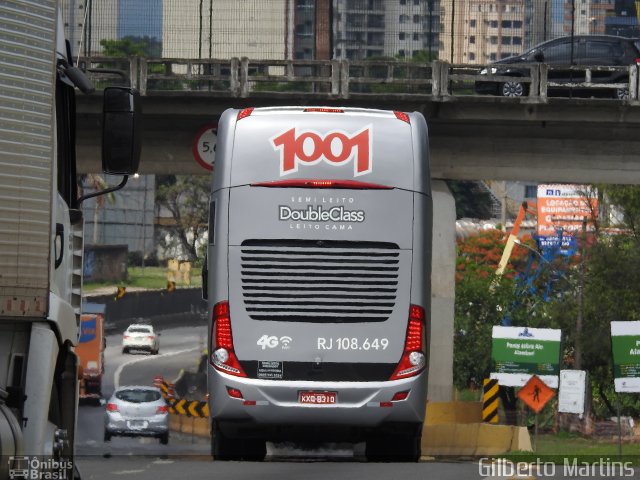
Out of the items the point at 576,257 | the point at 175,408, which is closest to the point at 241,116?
the point at 175,408

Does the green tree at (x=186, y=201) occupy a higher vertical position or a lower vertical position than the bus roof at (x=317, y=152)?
lower

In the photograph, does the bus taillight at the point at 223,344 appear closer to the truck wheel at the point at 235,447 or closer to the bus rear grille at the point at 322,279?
the bus rear grille at the point at 322,279

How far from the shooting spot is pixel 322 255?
1553 cm

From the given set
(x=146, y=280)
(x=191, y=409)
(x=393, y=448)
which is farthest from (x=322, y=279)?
(x=146, y=280)

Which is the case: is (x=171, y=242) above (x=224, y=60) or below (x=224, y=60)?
below

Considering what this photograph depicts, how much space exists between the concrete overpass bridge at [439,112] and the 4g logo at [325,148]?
1584 centimetres

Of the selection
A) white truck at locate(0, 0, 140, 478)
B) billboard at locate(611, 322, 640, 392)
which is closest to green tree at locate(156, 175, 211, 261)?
billboard at locate(611, 322, 640, 392)

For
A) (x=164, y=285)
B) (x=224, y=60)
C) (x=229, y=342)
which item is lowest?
(x=164, y=285)

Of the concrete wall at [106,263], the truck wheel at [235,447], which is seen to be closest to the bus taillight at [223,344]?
the truck wheel at [235,447]

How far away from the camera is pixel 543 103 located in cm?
3192

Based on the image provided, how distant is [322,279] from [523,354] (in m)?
18.1

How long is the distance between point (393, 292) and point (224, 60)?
17.1 m

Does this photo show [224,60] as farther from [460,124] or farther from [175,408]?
[175,408]

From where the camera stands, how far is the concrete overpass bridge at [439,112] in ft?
104
